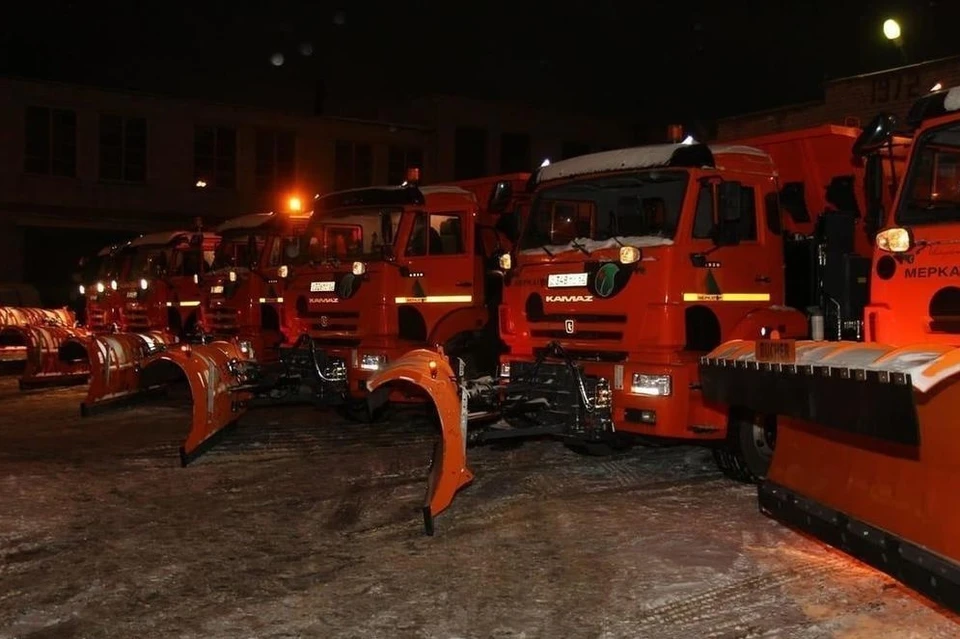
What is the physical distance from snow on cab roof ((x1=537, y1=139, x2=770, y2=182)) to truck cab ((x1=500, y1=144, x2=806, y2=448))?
0.01 meters

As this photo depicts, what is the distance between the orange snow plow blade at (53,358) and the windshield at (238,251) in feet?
9.56

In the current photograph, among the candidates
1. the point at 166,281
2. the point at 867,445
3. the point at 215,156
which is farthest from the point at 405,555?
the point at 215,156

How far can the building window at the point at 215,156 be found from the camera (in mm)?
30469

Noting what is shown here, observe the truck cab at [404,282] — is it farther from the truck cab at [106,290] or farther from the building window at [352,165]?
the building window at [352,165]

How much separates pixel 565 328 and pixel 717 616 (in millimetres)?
3826

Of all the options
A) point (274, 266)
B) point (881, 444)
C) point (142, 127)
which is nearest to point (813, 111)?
point (274, 266)

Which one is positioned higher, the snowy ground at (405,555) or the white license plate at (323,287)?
the white license plate at (323,287)

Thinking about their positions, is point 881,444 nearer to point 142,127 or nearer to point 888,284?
point 888,284

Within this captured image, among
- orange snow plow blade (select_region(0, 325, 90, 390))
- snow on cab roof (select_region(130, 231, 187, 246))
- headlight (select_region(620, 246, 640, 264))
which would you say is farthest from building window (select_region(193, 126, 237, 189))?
headlight (select_region(620, 246, 640, 264))

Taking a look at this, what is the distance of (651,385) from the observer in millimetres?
7535

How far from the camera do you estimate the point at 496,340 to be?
11.1m

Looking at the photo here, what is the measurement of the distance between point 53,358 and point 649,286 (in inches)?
497

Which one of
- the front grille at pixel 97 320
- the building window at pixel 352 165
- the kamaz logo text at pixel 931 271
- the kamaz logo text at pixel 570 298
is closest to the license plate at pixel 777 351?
the kamaz logo text at pixel 931 271

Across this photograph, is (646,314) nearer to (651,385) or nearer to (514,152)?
(651,385)
